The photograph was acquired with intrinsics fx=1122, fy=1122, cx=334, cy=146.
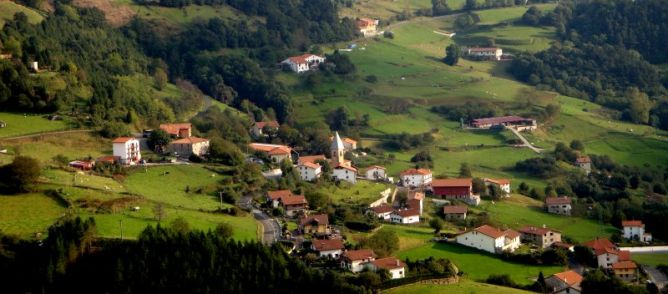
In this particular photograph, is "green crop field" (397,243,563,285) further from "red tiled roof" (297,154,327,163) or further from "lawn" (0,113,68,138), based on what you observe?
"lawn" (0,113,68,138)

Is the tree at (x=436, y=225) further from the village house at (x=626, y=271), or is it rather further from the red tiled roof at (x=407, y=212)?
the village house at (x=626, y=271)

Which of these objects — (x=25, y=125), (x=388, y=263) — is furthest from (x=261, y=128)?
(x=388, y=263)

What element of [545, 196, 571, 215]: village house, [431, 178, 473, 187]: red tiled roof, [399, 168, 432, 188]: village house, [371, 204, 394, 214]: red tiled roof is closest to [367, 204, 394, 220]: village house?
[371, 204, 394, 214]: red tiled roof

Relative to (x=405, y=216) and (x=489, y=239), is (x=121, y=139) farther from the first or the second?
(x=489, y=239)

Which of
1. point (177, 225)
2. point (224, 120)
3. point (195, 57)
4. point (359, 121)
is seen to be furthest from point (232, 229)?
point (195, 57)

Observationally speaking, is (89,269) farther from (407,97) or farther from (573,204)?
(407,97)
